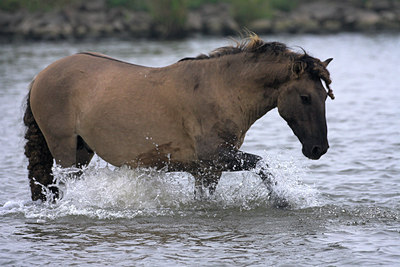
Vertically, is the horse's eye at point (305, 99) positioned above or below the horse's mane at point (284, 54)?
below

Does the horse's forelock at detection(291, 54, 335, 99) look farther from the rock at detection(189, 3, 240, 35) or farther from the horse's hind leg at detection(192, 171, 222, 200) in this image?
the rock at detection(189, 3, 240, 35)

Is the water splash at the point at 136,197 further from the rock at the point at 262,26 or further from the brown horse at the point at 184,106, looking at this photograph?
the rock at the point at 262,26

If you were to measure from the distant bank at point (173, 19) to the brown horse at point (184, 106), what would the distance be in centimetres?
2723

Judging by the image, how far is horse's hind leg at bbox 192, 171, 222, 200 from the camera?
628 cm

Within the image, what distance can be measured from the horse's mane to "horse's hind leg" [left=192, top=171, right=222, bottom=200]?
3.63 ft

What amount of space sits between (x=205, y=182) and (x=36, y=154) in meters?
1.75

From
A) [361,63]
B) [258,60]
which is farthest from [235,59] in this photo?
[361,63]

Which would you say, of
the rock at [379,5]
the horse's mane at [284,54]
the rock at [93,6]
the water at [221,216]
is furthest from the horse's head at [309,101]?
the rock at [379,5]

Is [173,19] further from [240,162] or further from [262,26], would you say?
[240,162]

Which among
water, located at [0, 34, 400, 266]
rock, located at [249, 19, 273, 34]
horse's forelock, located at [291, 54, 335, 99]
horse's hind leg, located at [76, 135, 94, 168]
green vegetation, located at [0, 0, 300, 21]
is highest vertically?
green vegetation, located at [0, 0, 300, 21]

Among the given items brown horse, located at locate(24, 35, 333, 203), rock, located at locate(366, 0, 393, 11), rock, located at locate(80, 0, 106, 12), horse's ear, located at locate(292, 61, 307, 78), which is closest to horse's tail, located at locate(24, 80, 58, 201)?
brown horse, located at locate(24, 35, 333, 203)

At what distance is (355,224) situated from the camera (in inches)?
232

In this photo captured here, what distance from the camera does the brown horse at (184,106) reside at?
5.82 m

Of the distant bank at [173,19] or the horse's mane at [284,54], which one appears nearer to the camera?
the horse's mane at [284,54]
